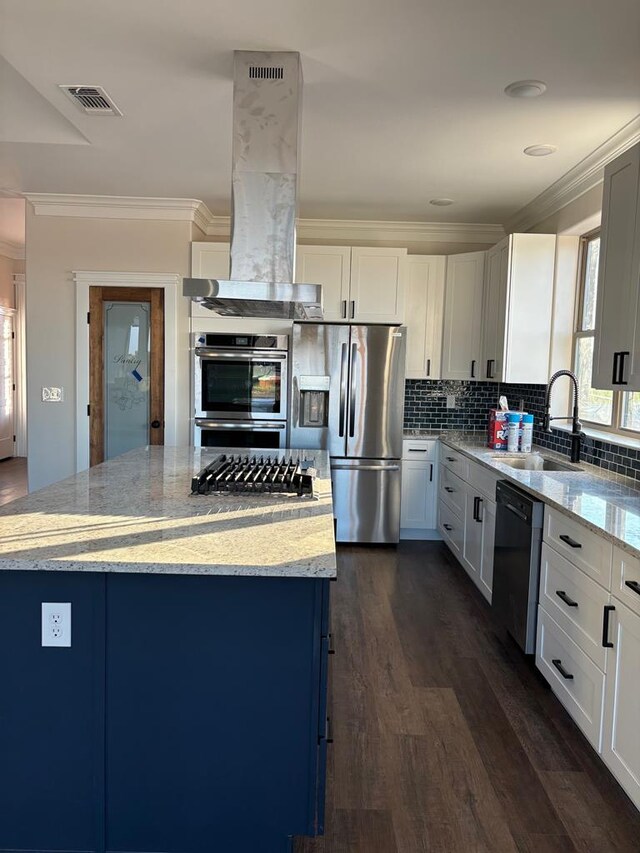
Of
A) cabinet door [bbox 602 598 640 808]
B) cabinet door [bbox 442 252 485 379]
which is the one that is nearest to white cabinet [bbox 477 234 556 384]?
cabinet door [bbox 442 252 485 379]

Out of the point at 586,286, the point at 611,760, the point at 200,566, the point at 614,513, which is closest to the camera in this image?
the point at 200,566

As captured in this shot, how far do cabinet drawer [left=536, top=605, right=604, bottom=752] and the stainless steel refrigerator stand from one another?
2.20 m

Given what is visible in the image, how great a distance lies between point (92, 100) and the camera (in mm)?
3047

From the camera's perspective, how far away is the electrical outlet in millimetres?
1701

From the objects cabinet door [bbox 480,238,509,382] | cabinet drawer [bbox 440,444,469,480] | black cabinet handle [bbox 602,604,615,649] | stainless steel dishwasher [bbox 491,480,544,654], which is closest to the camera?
black cabinet handle [bbox 602,604,615,649]

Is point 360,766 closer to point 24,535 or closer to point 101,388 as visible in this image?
point 24,535

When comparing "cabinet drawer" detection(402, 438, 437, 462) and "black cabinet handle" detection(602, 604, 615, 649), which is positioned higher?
"cabinet drawer" detection(402, 438, 437, 462)

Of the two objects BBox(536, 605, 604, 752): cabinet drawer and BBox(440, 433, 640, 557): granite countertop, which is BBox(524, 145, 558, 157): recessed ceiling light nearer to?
BBox(440, 433, 640, 557): granite countertop

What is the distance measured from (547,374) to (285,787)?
3432mm

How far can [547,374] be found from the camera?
438 centimetres

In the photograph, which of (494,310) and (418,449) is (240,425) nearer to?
(418,449)

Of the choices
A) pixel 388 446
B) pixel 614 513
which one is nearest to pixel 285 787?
pixel 614 513

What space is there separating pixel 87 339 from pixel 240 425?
1403 millimetres

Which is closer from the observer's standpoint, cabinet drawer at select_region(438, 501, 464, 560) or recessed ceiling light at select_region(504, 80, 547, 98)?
Answer: recessed ceiling light at select_region(504, 80, 547, 98)
